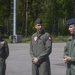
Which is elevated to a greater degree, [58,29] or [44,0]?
[44,0]

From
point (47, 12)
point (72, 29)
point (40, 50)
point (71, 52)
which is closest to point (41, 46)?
point (40, 50)

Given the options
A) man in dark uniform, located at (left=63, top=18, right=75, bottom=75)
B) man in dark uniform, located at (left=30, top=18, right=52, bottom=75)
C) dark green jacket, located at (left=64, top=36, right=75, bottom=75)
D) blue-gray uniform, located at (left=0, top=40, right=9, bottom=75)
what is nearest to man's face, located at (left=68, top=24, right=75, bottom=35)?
man in dark uniform, located at (left=63, top=18, right=75, bottom=75)

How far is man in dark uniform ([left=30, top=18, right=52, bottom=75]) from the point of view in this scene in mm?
7641

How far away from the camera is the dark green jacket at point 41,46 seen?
7648 millimetres

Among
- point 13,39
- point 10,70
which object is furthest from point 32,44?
point 13,39

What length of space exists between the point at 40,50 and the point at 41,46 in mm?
91

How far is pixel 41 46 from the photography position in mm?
7680

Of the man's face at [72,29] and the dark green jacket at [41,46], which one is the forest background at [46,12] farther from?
the man's face at [72,29]

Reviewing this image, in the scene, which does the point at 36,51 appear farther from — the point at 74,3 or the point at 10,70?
the point at 74,3

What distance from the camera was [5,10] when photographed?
56.2m

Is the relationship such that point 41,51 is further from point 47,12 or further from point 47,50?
point 47,12

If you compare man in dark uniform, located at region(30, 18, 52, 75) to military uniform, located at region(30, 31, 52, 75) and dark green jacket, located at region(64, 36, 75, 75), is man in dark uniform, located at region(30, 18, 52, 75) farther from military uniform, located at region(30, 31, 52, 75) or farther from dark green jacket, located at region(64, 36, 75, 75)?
dark green jacket, located at region(64, 36, 75, 75)

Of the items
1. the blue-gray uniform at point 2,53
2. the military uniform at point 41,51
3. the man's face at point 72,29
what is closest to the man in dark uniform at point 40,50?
the military uniform at point 41,51

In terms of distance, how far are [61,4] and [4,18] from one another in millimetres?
9451
